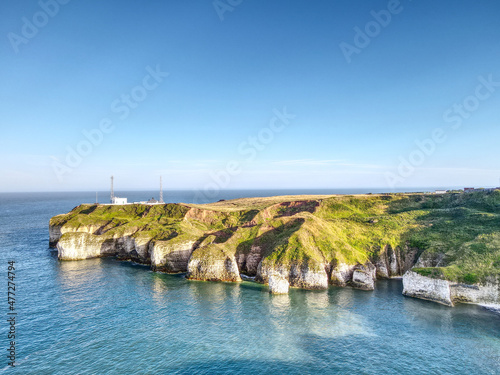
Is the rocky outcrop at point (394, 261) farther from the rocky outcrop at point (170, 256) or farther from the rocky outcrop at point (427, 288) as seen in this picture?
the rocky outcrop at point (170, 256)

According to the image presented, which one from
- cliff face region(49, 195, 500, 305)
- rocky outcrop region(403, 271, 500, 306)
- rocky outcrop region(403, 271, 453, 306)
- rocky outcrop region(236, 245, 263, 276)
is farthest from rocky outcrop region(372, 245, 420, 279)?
rocky outcrop region(236, 245, 263, 276)

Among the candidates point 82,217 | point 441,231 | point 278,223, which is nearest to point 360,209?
point 441,231

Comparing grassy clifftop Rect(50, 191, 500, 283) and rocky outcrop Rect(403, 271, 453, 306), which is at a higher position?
grassy clifftop Rect(50, 191, 500, 283)

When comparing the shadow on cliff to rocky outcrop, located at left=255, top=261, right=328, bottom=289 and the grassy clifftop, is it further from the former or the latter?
rocky outcrop, located at left=255, top=261, right=328, bottom=289

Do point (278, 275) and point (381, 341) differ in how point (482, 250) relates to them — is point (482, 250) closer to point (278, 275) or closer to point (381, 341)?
point (381, 341)

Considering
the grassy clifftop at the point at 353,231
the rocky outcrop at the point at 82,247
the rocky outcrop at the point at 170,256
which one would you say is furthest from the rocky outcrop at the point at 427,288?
the rocky outcrop at the point at 82,247

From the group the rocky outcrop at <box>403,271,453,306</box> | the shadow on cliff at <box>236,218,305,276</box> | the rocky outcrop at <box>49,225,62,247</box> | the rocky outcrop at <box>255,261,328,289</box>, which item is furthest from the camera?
the rocky outcrop at <box>49,225,62,247</box>

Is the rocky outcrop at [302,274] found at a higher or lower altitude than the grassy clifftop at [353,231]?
lower
